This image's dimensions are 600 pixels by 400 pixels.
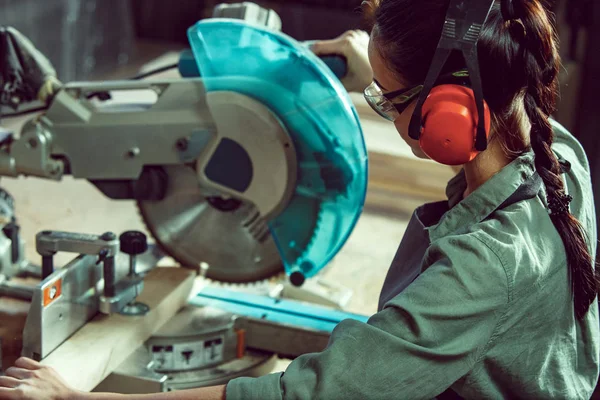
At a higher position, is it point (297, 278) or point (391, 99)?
point (391, 99)

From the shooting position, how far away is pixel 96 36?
450 centimetres

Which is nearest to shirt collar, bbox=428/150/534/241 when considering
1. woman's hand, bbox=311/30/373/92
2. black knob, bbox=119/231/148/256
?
woman's hand, bbox=311/30/373/92

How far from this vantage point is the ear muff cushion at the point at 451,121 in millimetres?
1002

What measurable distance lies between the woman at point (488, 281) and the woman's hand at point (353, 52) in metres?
0.53

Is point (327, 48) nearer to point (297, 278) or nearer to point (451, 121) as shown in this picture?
point (297, 278)

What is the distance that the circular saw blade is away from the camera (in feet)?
6.00

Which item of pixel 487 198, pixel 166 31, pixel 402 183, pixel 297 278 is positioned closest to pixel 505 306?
pixel 487 198

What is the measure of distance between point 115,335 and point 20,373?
38 centimetres

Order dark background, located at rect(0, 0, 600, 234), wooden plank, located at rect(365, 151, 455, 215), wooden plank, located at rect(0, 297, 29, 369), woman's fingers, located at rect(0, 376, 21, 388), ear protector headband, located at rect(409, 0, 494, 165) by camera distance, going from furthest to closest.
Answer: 1. dark background, located at rect(0, 0, 600, 234)
2. wooden plank, located at rect(365, 151, 455, 215)
3. wooden plank, located at rect(0, 297, 29, 369)
4. woman's fingers, located at rect(0, 376, 21, 388)
5. ear protector headband, located at rect(409, 0, 494, 165)

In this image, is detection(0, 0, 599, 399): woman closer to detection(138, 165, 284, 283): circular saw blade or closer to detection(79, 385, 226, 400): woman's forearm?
detection(79, 385, 226, 400): woman's forearm

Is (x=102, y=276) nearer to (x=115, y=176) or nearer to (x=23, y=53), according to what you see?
(x=115, y=176)

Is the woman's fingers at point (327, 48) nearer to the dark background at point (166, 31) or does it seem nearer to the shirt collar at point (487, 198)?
the shirt collar at point (487, 198)

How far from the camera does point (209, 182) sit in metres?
1.75

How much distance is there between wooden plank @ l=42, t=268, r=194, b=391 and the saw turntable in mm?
26
